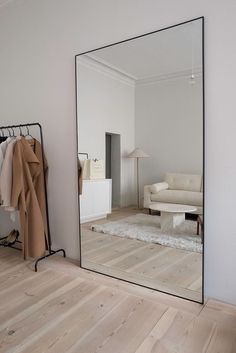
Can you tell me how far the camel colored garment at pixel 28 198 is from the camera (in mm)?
2422

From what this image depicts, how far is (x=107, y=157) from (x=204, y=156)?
951 mm

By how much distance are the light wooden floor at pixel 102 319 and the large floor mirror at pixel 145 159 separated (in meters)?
0.19

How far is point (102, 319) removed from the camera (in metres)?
1.69

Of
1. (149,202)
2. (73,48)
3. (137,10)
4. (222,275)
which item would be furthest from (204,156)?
(73,48)

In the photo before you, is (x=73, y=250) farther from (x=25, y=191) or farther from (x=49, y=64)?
(x=49, y=64)

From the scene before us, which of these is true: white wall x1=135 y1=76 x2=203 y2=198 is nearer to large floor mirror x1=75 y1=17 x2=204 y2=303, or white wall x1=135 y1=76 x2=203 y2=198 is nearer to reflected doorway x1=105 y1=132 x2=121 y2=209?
large floor mirror x1=75 y1=17 x2=204 y2=303

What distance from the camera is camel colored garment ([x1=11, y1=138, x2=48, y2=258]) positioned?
2422mm

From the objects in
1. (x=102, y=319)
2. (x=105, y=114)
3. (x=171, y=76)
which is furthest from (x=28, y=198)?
(x=171, y=76)

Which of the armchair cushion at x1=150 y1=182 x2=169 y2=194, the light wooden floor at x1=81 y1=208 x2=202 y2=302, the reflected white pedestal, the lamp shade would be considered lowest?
the light wooden floor at x1=81 y1=208 x2=202 y2=302

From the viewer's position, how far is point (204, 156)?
1.87 meters

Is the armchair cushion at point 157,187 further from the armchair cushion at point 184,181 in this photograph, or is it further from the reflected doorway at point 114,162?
the reflected doorway at point 114,162

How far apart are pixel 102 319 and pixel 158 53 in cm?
194

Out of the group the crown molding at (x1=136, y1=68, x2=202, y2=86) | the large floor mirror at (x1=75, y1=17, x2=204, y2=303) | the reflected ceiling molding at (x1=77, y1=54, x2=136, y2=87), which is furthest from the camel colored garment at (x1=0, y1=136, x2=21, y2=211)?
the crown molding at (x1=136, y1=68, x2=202, y2=86)

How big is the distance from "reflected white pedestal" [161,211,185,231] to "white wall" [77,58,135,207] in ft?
1.03
